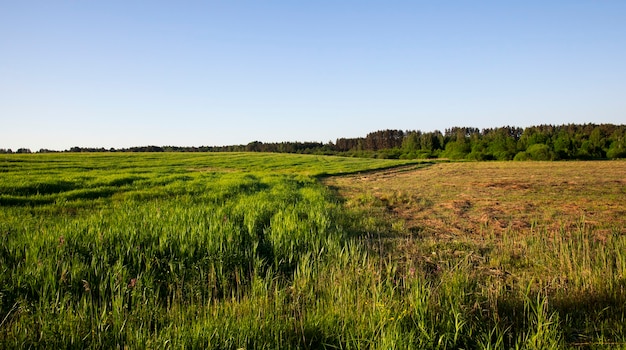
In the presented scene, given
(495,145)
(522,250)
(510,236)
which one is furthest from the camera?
(495,145)

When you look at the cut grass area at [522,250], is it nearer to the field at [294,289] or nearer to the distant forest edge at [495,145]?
the field at [294,289]

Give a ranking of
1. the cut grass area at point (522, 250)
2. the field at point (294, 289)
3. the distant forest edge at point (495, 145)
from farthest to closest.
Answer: the distant forest edge at point (495, 145) → the cut grass area at point (522, 250) → the field at point (294, 289)

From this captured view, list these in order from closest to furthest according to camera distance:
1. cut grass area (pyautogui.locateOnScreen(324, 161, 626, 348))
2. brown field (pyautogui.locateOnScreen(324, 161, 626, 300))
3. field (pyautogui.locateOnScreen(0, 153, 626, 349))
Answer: field (pyautogui.locateOnScreen(0, 153, 626, 349)), cut grass area (pyautogui.locateOnScreen(324, 161, 626, 348)), brown field (pyautogui.locateOnScreen(324, 161, 626, 300))

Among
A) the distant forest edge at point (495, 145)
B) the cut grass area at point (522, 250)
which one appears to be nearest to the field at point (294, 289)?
the cut grass area at point (522, 250)

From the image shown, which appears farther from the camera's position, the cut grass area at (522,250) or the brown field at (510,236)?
the brown field at (510,236)

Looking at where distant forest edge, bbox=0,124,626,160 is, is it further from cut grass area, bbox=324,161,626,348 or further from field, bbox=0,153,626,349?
field, bbox=0,153,626,349

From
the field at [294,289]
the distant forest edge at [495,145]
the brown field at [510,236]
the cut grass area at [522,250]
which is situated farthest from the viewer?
the distant forest edge at [495,145]

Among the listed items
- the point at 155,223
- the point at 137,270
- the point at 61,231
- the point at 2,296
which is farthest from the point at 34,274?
the point at 155,223

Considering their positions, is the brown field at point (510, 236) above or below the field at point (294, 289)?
below

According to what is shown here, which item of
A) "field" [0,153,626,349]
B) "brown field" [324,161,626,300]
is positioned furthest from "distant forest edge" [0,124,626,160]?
"field" [0,153,626,349]

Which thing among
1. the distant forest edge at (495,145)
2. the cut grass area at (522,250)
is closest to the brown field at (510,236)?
the cut grass area at (522,250)

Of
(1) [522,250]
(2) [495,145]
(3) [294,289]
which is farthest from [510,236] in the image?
(2) [495,145]

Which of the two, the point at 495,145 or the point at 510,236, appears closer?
the point at 510,236

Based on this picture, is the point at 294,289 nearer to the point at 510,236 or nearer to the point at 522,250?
the point at 522,250
